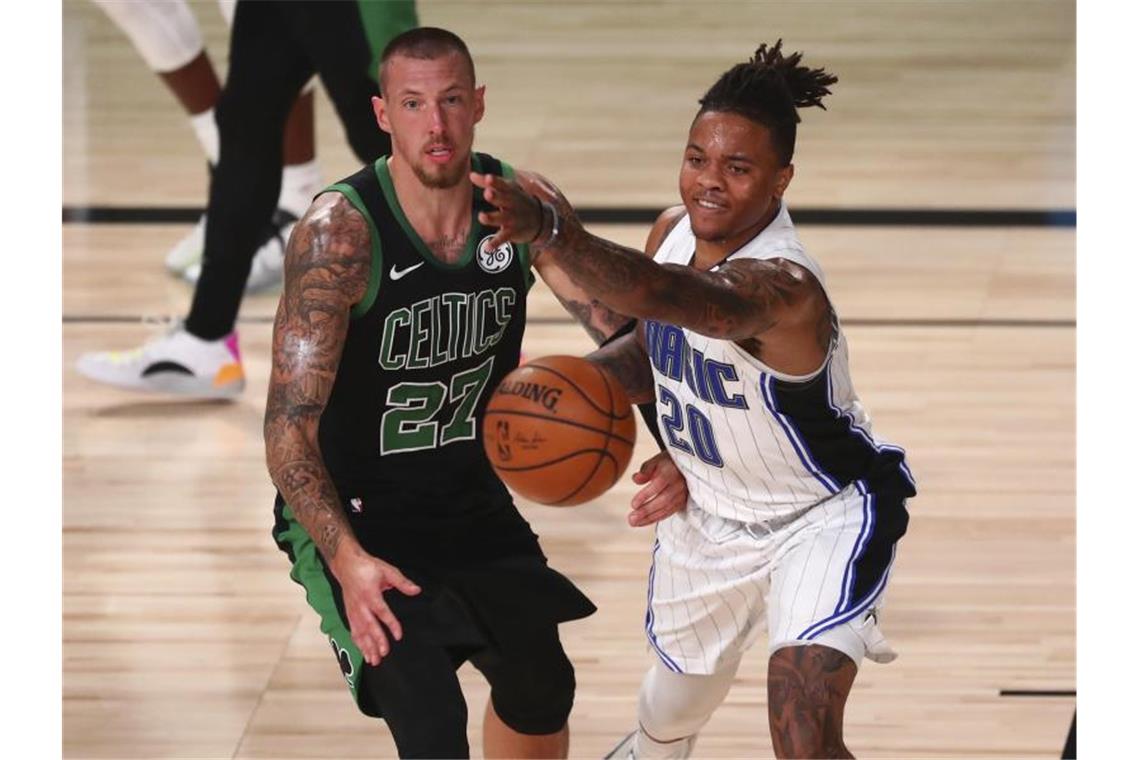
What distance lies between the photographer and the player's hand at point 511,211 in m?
2.91

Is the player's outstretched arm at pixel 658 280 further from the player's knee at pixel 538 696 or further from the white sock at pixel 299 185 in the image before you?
the white sock at pixel 299 185

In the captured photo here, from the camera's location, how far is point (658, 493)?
142 inches

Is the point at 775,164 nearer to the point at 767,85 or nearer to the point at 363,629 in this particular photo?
the point at 767,85

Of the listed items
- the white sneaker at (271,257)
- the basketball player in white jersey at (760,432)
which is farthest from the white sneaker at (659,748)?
the white sneaker at (271,257)

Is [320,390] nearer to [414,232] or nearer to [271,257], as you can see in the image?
[414,232]

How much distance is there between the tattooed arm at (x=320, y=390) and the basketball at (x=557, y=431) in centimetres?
32

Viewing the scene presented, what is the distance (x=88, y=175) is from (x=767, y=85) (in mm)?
5961

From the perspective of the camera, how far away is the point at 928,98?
10.1 metres

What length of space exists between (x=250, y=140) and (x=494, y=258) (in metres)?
2.75

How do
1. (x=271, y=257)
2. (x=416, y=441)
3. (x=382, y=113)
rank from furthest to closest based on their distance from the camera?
(x=271, y=257)
(x=416, y=441)
(x=382, y=113)

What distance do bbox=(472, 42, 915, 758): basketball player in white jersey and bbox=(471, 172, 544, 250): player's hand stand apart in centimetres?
11

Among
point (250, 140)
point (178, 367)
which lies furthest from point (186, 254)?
point (250, 140)

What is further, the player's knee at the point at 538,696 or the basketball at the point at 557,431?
the player's knee at the point at 538,696

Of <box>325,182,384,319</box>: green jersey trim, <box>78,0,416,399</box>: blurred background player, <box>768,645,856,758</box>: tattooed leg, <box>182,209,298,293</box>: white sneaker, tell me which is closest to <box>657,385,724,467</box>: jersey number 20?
<box>768,645,856,758</box>: tattooed leg
